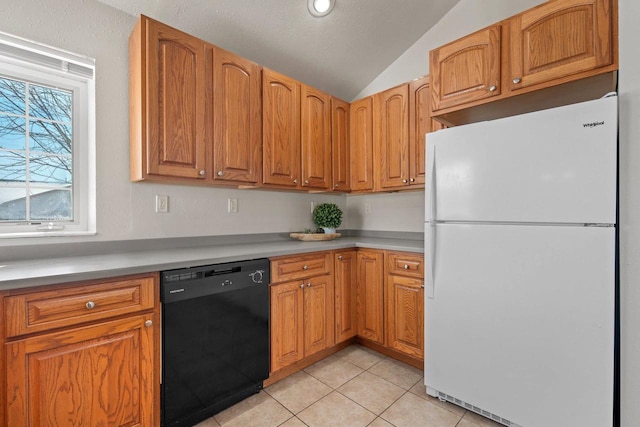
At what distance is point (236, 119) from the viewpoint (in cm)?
202

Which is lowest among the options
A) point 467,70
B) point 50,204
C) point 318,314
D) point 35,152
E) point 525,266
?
point 318,314

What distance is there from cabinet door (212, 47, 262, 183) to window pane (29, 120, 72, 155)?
826 millimetres

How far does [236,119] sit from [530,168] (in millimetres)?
1735

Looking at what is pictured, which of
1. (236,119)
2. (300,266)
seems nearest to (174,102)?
(236,119)

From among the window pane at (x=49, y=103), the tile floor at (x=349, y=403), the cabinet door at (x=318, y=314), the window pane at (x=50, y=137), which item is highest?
the window pane at (x=49, y=103)

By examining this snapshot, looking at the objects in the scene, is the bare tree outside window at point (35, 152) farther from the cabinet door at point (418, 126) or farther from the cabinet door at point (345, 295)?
the cabinet door at point (418, 126)

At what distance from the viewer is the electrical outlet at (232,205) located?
2.31 metres

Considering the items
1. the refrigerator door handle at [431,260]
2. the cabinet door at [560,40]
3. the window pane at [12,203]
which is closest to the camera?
the cabinet door at [560,40]

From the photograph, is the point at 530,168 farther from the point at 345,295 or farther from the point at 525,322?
the point at 345,295

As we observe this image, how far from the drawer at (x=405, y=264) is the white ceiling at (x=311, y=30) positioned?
5.38 ft

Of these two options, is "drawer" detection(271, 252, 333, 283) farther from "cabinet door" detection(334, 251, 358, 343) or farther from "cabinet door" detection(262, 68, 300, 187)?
"cabinet door" detection(262, 68, 300, 187)

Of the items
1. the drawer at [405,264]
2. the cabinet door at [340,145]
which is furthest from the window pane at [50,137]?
the drawer at [405,264]

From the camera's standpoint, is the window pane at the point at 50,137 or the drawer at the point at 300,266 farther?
the drawer at the point at 300,266

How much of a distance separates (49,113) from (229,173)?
1.03 metres
